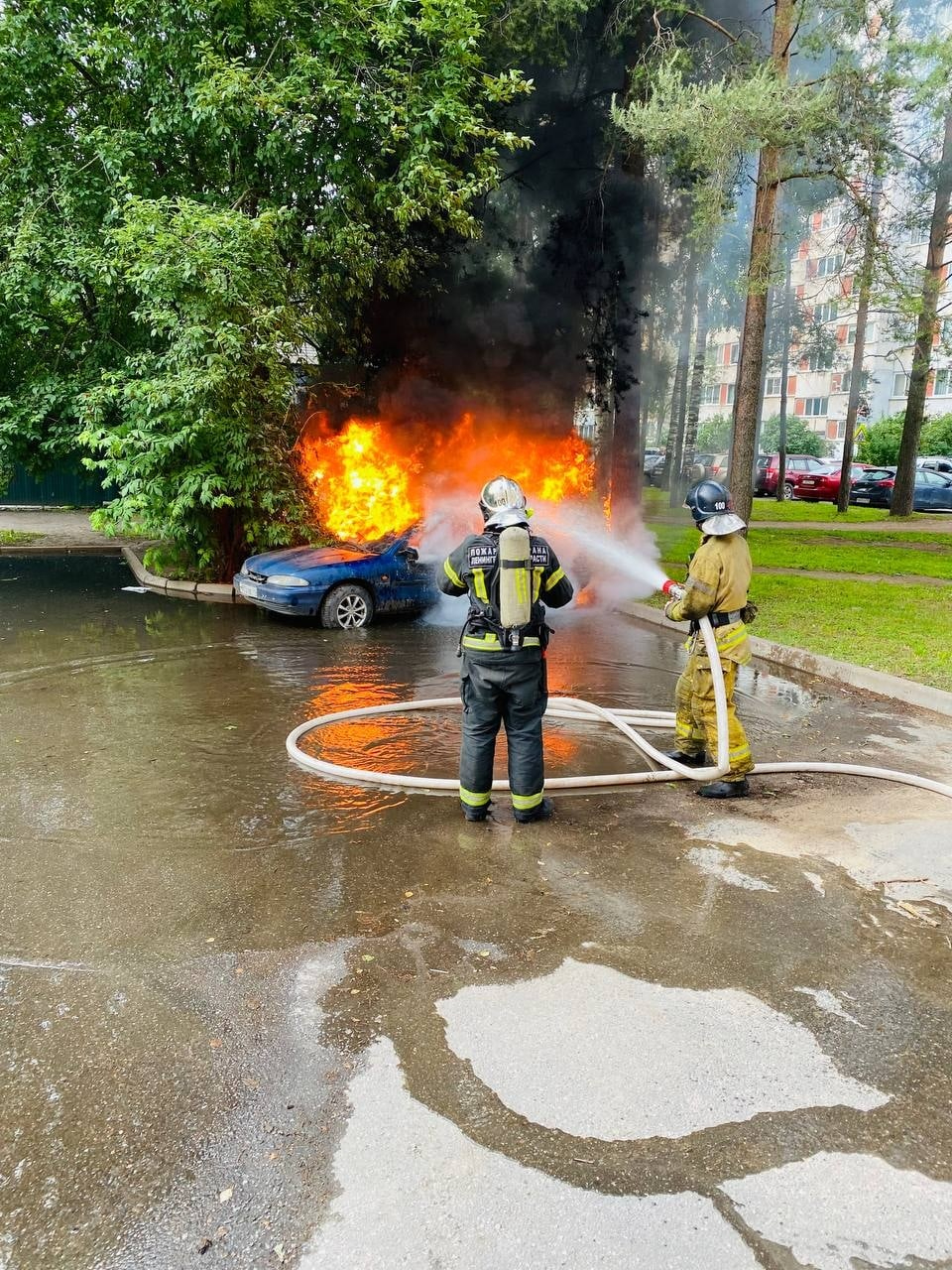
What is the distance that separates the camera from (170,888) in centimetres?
395

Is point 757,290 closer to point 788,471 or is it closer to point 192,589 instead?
point 192,589

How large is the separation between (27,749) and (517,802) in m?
3.34

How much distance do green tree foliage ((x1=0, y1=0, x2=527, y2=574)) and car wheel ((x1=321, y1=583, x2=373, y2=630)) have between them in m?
2.37

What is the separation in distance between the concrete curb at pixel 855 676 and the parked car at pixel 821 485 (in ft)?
74.7

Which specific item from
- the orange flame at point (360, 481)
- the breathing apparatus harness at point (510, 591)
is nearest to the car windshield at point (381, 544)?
the orange flame at point (360, 481)

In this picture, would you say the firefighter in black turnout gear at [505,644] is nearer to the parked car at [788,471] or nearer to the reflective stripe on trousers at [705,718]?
the reflective stripe on trousers at [705,718]

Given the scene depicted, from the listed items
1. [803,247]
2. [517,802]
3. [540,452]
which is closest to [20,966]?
[517,802]

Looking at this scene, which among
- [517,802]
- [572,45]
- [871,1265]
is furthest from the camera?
[572,45]

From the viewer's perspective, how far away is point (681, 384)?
67.1 feet

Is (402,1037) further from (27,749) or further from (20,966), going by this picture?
(27,749)

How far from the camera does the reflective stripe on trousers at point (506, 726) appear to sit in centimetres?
462

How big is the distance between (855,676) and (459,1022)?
592cm

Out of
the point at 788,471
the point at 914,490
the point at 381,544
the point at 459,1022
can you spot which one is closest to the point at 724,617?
the point at 459,1022

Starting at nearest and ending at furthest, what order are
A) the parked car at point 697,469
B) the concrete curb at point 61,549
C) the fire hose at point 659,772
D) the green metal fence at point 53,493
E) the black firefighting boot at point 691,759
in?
1. the fire hose at point 659,772
2. the black firefighting boot at point 691,759
3. the concrete curb at point 61,549
4. the parked car at point 697,469
5. the green metal fence at point 53,493
